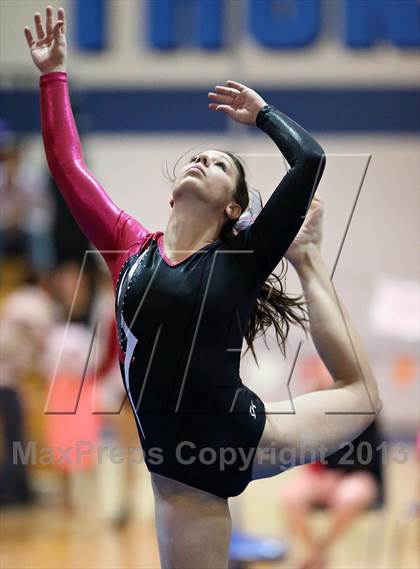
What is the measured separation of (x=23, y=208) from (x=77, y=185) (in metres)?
3.41

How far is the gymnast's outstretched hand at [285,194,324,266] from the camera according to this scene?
208 centimetres

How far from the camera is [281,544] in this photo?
3.79 metres

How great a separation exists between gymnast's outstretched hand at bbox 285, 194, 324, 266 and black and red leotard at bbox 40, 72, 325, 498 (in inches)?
8.2

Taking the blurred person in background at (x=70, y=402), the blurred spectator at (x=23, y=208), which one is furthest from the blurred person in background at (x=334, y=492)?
the blurred spectator at (x=23, y=208)

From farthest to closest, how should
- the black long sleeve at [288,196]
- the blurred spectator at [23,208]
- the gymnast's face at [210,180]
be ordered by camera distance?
the blurred spectator at [23,208] < the gymnast's face at [210,180] < the black long sleeve at [288,196]

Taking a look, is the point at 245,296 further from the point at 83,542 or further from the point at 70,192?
the point at 83,542

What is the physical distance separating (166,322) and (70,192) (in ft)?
1.26

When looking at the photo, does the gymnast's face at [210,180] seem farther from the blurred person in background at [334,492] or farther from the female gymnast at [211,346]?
the blurred person in background at [334,492]

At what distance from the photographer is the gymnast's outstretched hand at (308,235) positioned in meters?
2.08

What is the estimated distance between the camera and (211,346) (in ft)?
6.05

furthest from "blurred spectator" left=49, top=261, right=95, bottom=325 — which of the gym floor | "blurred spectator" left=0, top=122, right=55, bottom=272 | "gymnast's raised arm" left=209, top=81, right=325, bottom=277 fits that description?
"gymnast's raised arm" left=209, top=81, right=325, bottom=277

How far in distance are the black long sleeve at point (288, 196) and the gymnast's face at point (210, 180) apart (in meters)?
0.11

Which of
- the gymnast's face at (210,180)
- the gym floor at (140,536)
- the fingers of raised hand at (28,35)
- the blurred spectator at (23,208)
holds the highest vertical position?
the fingers of raised hand at (28,35)

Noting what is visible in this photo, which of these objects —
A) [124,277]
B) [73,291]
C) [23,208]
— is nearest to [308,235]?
→ [124,277]
